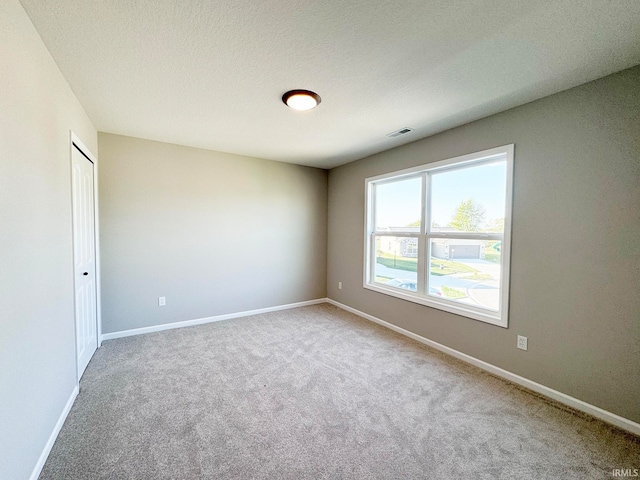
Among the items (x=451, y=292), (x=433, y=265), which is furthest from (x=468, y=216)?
(x=451, y=292)

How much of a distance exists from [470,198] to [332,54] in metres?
2.08

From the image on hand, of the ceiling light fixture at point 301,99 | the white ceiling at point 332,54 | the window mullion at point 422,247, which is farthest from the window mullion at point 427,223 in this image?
the ceiling light fixture at point 301,99

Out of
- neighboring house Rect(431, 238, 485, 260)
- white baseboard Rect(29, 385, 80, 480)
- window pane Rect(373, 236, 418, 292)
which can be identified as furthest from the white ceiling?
white baseboard Rect(29, 385, 80, 480)

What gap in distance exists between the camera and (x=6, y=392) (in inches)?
48.1

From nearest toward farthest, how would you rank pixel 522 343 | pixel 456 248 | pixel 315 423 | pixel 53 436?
pixel 53 436 < pixel 315 423 < pixel 522 343 < pixel 456 248

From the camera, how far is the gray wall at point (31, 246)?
125cm

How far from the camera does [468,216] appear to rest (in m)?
2.95

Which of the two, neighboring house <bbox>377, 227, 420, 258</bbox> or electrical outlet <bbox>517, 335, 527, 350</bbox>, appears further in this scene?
neighboring house <bbox>377, 227, 420, 258</bbox>

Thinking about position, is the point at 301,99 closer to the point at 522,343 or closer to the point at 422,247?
the point at 422,247

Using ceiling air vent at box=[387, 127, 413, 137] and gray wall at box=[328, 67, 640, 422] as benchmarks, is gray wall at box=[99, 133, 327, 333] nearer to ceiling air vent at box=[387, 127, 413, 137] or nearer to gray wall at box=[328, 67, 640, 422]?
ceiling air vent at box=[387, 127, 413, 137]

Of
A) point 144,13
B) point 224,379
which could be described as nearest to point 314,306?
point 224,379

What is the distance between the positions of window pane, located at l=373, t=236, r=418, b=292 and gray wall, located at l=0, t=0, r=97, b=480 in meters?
3.47

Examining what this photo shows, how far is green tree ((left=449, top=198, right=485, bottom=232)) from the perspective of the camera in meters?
2.86

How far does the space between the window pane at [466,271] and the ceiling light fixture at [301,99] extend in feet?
6.92
